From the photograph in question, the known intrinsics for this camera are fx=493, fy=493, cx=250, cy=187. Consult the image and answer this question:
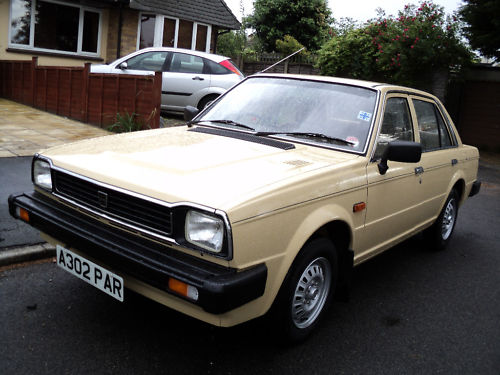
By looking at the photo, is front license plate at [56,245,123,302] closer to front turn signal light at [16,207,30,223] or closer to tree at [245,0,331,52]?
front turn signal light at [16,207,30,223]

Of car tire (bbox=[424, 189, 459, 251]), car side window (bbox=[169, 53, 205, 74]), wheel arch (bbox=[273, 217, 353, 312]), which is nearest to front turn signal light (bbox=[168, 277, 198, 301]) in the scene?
wheel arch (bbox=[273, 217, 353, 312])

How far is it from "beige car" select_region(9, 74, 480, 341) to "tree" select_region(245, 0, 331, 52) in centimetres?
2424

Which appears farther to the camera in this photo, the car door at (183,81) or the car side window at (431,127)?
the car door at (183,81)

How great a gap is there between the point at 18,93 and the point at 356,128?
12.2 m

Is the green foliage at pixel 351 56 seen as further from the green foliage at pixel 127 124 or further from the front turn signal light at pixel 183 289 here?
the front turn signal light at pixel 183 289

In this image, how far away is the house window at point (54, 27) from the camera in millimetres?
15406

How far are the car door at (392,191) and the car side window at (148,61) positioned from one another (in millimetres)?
7744

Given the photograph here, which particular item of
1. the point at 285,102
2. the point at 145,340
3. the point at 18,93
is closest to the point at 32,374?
the point at 145,340

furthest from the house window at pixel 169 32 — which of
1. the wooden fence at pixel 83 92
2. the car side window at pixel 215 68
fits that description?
the car side window at pixel 215 68

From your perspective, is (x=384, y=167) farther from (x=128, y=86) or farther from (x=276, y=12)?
(x=276, y=12)

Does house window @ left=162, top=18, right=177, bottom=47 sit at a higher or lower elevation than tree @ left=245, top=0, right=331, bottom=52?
lower

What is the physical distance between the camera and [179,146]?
329cm

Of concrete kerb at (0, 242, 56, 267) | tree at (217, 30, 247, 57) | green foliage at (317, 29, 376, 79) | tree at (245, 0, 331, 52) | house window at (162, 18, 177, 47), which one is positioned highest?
tree at (245, 0, 331, 52)

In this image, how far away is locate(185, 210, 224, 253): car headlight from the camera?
2400 mm
